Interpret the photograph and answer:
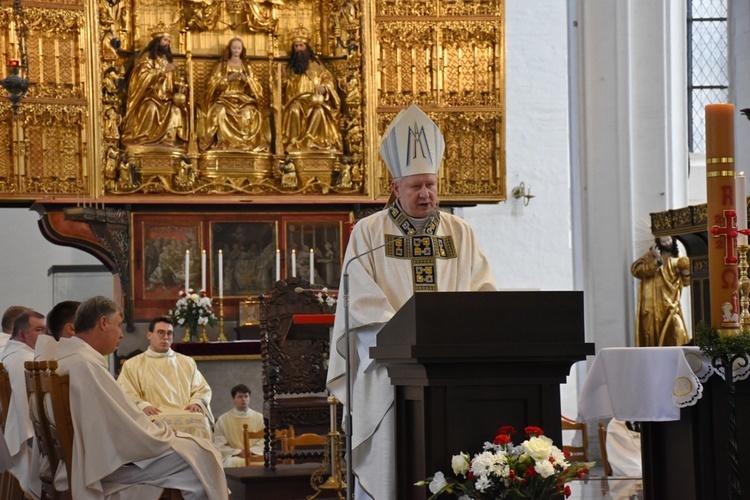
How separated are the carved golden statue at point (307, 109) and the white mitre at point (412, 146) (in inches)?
309

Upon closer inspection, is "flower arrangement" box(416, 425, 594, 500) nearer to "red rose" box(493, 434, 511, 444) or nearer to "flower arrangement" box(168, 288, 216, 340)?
"red rose" box(493, 434, 511, 444)

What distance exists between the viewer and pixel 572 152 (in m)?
15.6

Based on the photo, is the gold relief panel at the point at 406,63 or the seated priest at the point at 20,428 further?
the gold relief panel at the point at 406,63

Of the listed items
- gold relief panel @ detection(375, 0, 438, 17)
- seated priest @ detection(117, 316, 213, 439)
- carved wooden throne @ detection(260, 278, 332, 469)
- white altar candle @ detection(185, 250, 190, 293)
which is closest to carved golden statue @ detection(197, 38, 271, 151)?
white altar candle @ detection(185, 250, 190, 293)

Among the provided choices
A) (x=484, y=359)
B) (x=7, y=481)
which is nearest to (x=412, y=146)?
(x=484, y=359)

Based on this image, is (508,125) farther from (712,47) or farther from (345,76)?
(345,76)

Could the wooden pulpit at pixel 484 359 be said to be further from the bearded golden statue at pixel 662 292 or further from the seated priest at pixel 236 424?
the bearded golden statue at pixel 662 292

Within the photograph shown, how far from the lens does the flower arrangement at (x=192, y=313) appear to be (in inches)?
510

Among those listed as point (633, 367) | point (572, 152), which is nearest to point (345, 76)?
point (572, 152)

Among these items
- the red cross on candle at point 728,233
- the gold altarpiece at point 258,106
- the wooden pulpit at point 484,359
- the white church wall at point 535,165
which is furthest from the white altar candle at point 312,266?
the wooden pulpit at point 484,359

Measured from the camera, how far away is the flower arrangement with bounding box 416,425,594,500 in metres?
4.59

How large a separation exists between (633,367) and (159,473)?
2.56m

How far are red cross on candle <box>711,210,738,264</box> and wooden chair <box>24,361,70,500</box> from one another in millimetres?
3336

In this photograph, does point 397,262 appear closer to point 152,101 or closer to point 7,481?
point 7,481
